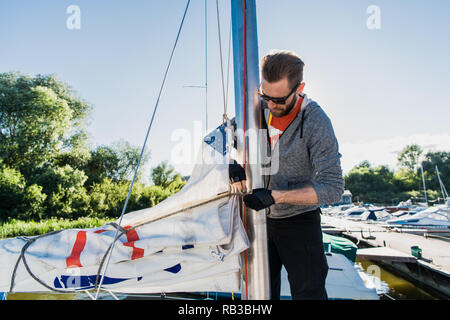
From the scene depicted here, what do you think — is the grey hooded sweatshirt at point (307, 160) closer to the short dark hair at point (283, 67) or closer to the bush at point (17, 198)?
the short dark hair at point (283, 67)

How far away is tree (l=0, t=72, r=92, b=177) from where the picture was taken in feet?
54.2

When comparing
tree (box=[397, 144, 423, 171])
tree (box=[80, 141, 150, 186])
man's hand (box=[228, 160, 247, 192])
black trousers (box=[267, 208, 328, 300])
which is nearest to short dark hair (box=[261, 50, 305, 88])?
man's hand (box=[228, 160, 247, 192])

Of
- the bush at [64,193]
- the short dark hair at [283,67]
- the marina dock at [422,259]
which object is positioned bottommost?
the marina dock at [422,259]

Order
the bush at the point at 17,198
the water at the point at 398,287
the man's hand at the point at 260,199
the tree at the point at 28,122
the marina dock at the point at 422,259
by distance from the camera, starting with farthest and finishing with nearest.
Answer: the tree at the point at 28,122 < the bush at the point at 17,198 < the water at the point at 398,287 < the marina dock at the point at 422,259 < the man's hand at the point at 260,199

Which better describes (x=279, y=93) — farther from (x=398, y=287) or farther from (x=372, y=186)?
(x=372, y=186)

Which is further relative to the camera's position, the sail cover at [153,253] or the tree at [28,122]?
the tree at [28,122]

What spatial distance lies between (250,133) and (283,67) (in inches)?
15.5

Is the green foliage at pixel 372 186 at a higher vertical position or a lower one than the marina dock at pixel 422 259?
lower

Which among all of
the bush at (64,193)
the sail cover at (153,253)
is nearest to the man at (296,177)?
the sail cover at (153,253)

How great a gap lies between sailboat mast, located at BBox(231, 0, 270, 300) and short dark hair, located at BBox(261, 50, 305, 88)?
0.54ft

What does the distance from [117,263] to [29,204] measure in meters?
16.7

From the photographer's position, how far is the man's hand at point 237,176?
Result: 1.42 meters

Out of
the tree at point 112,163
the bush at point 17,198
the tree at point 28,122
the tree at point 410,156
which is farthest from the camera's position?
the tree at point 410,156

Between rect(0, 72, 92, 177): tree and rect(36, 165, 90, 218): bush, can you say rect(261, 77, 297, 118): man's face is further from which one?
rect(0, 72, 92, 177): tree
